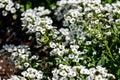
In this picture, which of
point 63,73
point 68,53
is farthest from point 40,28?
point 63,73

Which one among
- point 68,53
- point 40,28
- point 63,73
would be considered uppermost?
point 40,28

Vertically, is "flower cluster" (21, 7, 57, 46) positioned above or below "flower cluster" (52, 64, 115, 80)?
above

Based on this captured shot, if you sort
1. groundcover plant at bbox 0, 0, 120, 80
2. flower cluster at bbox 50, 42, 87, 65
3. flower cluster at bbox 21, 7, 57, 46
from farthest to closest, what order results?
1. flower cluster at bbox 21, 7, 57, 46
2. groundcover plant at bbox 0, 0, 120, 80
3. flower cluster at bbox 50, 42, 87, 65

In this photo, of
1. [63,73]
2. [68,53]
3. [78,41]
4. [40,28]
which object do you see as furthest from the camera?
[78,41]

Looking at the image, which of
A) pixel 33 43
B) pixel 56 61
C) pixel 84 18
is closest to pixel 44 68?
pixel 56 61

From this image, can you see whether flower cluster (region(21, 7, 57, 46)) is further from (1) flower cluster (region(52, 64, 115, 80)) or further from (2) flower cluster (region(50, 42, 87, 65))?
(1) flower cluster (region(52, 64, 115, 80))

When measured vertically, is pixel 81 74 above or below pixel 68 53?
below

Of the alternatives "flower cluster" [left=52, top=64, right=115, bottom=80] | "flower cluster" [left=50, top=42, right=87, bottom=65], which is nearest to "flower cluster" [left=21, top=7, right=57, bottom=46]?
"flower cluster" [left=50, top=42, right=87, bottom=65]

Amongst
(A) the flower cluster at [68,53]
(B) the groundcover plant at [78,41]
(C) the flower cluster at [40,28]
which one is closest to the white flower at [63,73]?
(B) the groundcover plant at [78,41]

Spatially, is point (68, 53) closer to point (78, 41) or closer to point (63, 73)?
point (78, 41)

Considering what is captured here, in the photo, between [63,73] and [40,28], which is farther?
[40,28]

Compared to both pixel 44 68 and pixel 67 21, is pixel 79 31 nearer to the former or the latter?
pixel 67 21
